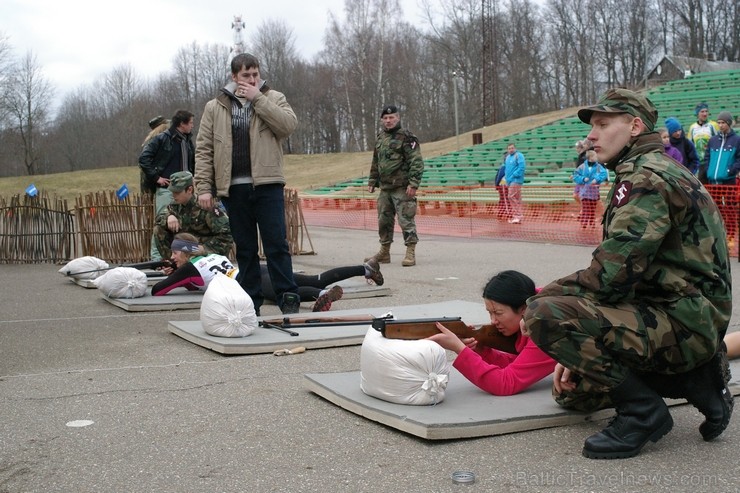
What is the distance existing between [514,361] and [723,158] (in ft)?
35.0

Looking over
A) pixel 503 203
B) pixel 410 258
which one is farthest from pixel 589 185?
pixel 410 258

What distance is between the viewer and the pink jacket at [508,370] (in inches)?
187

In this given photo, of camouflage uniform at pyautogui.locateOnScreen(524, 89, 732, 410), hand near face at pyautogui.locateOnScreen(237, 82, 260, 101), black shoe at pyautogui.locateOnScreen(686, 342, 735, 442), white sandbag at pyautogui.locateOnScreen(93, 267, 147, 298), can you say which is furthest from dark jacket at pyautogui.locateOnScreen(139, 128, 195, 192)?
black shoe at pyautogui.locateOnScreen(686, 342, 735, 442)

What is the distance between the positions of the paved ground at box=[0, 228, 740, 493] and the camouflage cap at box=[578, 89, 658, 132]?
1.48 meters

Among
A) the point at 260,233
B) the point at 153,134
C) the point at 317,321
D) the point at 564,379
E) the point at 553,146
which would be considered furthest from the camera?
the point at 553,146

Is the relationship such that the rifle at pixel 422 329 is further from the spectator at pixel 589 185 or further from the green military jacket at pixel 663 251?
the spectator at pixel 589 185

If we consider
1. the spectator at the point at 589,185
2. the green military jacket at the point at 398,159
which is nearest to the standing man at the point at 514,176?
the spectator at the point at 589,185

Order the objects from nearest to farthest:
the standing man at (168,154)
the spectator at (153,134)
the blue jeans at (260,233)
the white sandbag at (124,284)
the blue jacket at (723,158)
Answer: the blue jeans at (260,233) → the white sandbag at (124,284) → the standing man at (168,154) → the spectator at (153,134) → the blue jacket at (723,158)

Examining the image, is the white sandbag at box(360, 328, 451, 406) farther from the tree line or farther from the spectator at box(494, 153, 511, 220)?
the tree line

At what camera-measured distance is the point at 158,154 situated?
12305mm

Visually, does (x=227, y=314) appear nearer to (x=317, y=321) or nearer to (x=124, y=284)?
(x=317, y=321)

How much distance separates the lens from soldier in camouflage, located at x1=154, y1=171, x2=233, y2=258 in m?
9.85

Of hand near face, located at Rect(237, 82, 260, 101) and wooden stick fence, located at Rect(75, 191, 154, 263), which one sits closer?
hand near face, located at Rect(237, 82, 260, 101)

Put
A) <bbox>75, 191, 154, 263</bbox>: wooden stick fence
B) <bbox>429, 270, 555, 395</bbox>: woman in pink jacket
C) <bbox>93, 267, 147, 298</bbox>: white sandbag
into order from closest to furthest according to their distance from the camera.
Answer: <bbox>429, 270, 555, 395</bbox>: woman in pink jacket → <bbox>93, 267, 147, 298</bbox>: white sandbag → <bbox>75, 191, 154, 263</bbox>: wooden stick fence
